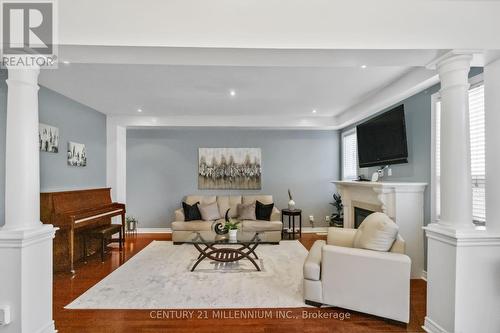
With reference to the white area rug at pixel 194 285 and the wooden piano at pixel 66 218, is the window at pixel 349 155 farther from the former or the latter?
the wooden piano at pixel 66 218

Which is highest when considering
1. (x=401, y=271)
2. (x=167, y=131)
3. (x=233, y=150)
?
(x=167, y=131)

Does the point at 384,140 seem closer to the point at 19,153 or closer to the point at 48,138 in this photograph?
the point at 19,153

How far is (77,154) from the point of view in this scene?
4.71 meters

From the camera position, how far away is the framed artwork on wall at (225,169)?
6.38 meters

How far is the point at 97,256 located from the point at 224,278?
252 centimetres

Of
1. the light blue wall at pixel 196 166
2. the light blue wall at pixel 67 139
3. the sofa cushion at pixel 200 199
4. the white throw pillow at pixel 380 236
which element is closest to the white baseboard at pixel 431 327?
the white throw pillow at pixel 380 236

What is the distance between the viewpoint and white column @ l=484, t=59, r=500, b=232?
2.21 m

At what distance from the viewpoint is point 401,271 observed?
246 centimetres

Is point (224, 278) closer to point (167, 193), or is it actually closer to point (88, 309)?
point (88, 309)

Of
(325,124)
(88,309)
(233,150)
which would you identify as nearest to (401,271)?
(88,309)

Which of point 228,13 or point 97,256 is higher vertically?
point 228,13

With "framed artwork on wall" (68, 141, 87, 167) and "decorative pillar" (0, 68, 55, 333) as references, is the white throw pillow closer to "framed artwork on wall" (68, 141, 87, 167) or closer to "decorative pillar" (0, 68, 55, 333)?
"decorative pillar" (0, 68, 55, 333)

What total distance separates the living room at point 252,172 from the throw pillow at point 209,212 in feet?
0.10

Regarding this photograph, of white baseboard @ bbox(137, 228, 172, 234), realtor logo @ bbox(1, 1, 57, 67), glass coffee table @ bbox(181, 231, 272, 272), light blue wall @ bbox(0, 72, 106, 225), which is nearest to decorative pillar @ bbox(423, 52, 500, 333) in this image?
glass coffee table @ bbox(181, 231, 272, 272)
